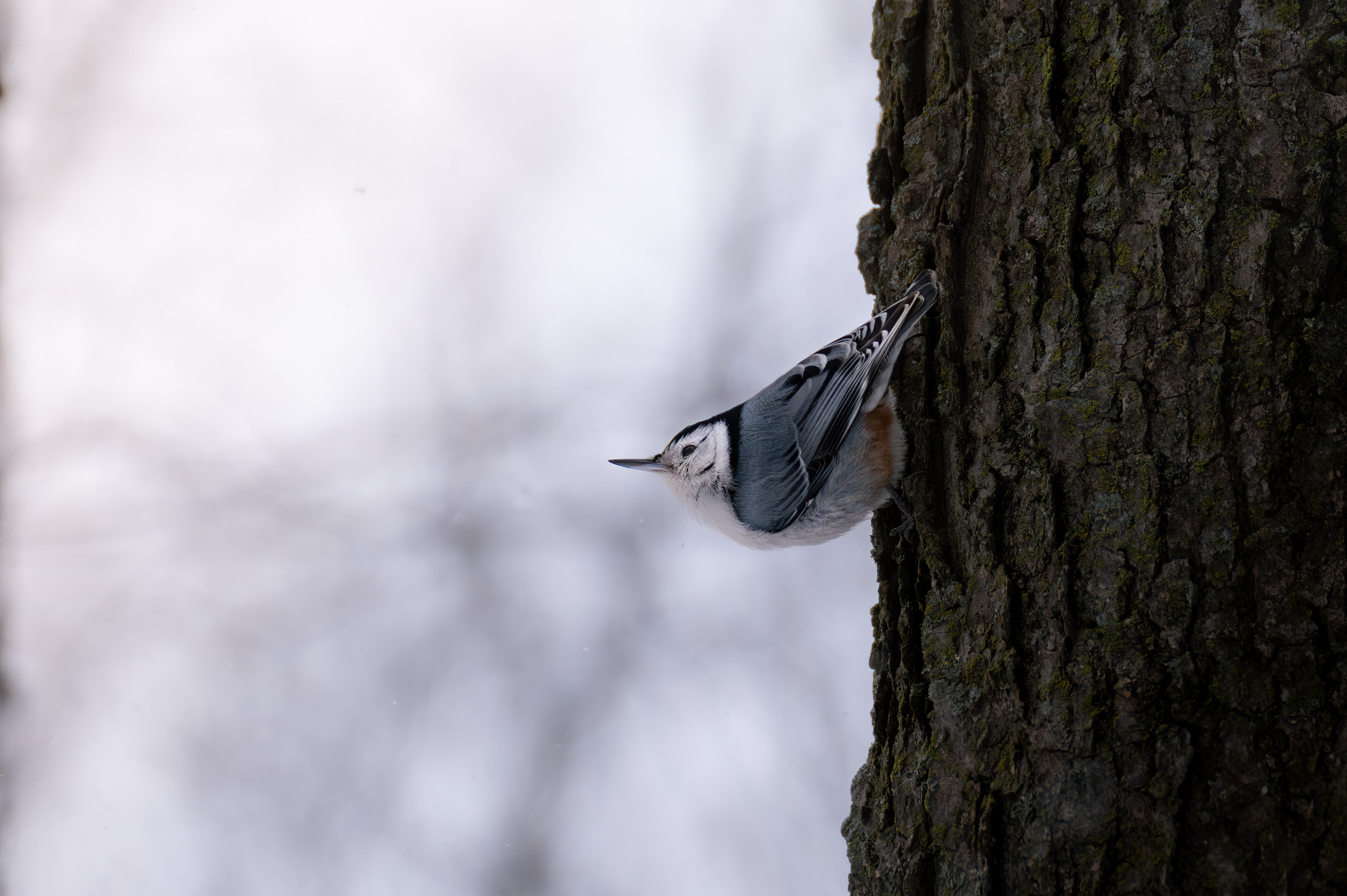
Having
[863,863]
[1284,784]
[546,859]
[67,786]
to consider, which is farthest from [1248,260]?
[67,786]

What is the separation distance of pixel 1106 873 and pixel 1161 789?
0.13m

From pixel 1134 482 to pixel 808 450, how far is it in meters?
0.78

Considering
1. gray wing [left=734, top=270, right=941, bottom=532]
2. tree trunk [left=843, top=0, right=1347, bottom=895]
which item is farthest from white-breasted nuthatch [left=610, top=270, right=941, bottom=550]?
tree trunk [left=843, top=0, right=1347, bottom=895]

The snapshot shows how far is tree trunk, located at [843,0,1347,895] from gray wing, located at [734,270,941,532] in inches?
10.0

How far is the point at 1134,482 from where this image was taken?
107 cm

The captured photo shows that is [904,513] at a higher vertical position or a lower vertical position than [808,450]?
lower

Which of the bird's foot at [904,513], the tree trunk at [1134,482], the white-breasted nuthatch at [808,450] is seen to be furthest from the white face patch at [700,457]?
the tree trunk at [1134,482]

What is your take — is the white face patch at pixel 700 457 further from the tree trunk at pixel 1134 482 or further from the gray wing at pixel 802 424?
the tree trunk at pixel 1134 482

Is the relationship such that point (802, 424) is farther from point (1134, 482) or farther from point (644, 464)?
point (1134, 482)

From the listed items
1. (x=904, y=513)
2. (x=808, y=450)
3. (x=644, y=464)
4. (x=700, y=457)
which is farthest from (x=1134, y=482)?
(x=644, y=464)

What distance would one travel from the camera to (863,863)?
1274mm

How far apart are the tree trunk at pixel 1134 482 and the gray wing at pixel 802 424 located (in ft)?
0.83

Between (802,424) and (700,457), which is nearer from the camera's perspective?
(802,424)

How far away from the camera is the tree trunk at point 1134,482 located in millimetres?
943
